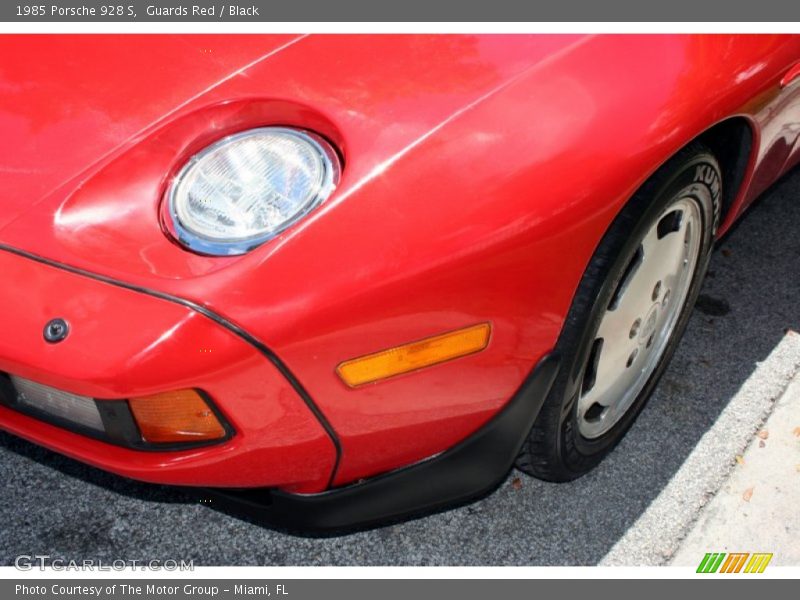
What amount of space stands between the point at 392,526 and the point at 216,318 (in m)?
0.90

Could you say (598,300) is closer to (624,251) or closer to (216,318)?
(624,251)

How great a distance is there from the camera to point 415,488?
1930mm

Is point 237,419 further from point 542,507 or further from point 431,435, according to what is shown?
point 542,507

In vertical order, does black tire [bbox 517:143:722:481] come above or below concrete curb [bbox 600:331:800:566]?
above

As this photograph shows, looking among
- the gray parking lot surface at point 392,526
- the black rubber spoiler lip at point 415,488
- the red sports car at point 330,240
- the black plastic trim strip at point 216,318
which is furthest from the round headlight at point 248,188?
the gray parking lot surface at point 392,526

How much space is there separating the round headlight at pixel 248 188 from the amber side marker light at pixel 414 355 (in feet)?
0.90

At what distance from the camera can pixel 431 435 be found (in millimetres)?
1840

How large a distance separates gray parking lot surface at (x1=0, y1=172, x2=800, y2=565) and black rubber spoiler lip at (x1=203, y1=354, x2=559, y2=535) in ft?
0.67

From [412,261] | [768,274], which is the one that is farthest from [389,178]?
[768,274]

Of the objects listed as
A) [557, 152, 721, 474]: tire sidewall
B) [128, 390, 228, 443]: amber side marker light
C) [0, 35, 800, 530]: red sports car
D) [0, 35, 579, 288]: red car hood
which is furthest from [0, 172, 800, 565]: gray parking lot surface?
[0, 35, 579, 288]: red car hood

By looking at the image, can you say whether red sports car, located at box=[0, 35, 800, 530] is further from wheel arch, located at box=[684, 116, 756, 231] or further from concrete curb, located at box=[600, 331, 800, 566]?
concrete curb, located at box=[600, 331, 800, 566]

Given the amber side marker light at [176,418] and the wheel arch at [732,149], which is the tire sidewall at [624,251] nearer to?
the wheel arch at [732,149]

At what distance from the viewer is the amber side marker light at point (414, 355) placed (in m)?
1.62

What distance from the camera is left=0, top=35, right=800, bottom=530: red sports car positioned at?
5.10 ft
